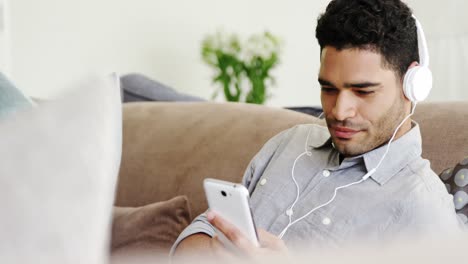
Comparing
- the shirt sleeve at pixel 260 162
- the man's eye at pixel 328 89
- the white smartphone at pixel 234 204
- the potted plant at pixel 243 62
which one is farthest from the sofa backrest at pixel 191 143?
the potted plant at pixel 243 62

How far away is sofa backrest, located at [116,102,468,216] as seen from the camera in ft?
5.73

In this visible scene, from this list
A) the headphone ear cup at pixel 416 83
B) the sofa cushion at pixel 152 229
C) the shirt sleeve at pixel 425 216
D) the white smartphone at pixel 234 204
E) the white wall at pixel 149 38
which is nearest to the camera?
the white smartphone at pixel 234 204

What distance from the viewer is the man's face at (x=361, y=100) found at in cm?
138

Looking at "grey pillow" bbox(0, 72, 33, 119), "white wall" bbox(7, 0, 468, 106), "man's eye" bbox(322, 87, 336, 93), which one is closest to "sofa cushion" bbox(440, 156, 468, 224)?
"man's eye" bbox(322, 87, 336, 93)

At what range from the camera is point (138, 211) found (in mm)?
1520

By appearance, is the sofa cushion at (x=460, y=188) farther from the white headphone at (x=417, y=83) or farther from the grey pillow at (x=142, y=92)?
the grey pillow at (x=142, y=92)

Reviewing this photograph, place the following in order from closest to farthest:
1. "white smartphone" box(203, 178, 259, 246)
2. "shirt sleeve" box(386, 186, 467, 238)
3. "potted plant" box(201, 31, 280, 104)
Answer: "white smartphone" box(203, 178, 259, 246) < "shirt sleeve" box(386, 186, 467, 238) < "potted plant" box(201, 31, 280, 104)

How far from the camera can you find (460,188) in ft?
4.35

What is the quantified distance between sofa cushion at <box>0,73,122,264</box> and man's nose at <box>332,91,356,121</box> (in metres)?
1.04

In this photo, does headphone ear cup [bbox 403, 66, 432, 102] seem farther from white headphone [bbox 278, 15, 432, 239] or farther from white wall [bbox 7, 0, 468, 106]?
A: white wall [bbox 7, 0, 468, 106]

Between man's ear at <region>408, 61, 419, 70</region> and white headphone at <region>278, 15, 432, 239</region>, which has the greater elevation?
man's ear at <region>408, 61, 419, 70</region>

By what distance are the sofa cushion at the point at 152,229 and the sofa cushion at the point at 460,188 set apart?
52 cm

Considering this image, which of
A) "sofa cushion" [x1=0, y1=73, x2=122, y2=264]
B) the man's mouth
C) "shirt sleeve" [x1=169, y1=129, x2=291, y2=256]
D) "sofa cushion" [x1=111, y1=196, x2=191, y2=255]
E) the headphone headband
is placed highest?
"sofa cushion" [x1=0, y1=73, x2=122, y2=264]

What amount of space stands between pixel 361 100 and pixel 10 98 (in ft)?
2.24
